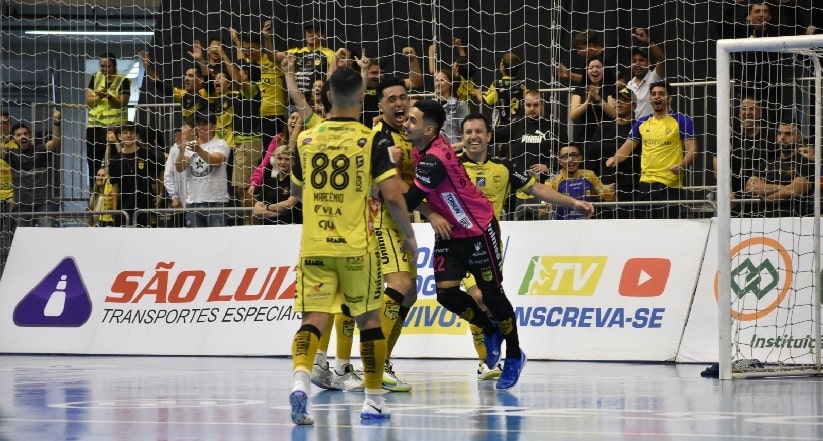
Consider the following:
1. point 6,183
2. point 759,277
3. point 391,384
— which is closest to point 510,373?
point 391,384

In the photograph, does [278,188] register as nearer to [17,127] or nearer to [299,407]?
[17,127]

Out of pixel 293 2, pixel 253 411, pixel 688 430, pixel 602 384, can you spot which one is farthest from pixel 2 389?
pixel 293 2

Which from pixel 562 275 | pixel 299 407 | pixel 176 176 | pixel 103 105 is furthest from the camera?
pixel 103 105

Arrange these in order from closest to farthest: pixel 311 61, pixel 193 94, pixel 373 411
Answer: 1. pixel 373 411
2. pixel 311 61
3. pixel 193 94

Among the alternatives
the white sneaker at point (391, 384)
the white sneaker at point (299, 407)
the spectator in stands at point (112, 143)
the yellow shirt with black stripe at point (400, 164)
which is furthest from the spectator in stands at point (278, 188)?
the white sneaker at point (299, 407)

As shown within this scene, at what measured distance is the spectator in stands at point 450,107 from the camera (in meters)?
17.4

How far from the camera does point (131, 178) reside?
746 inches

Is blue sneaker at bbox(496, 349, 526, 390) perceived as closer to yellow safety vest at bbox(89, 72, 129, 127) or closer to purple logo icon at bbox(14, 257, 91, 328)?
purple logo icon at bbox(14, 257, 91, 328)

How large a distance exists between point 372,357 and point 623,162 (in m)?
8.33

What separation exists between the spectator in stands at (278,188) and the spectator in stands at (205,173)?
0.65m

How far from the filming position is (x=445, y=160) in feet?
37.6

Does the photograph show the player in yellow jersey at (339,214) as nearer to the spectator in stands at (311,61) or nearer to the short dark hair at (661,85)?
the short dark hair at (661,85)

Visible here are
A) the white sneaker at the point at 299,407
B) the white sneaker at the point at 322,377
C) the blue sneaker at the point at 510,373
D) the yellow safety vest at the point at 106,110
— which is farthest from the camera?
the yellow safety vest at the point at 106,110

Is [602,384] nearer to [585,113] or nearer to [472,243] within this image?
[472,243]
